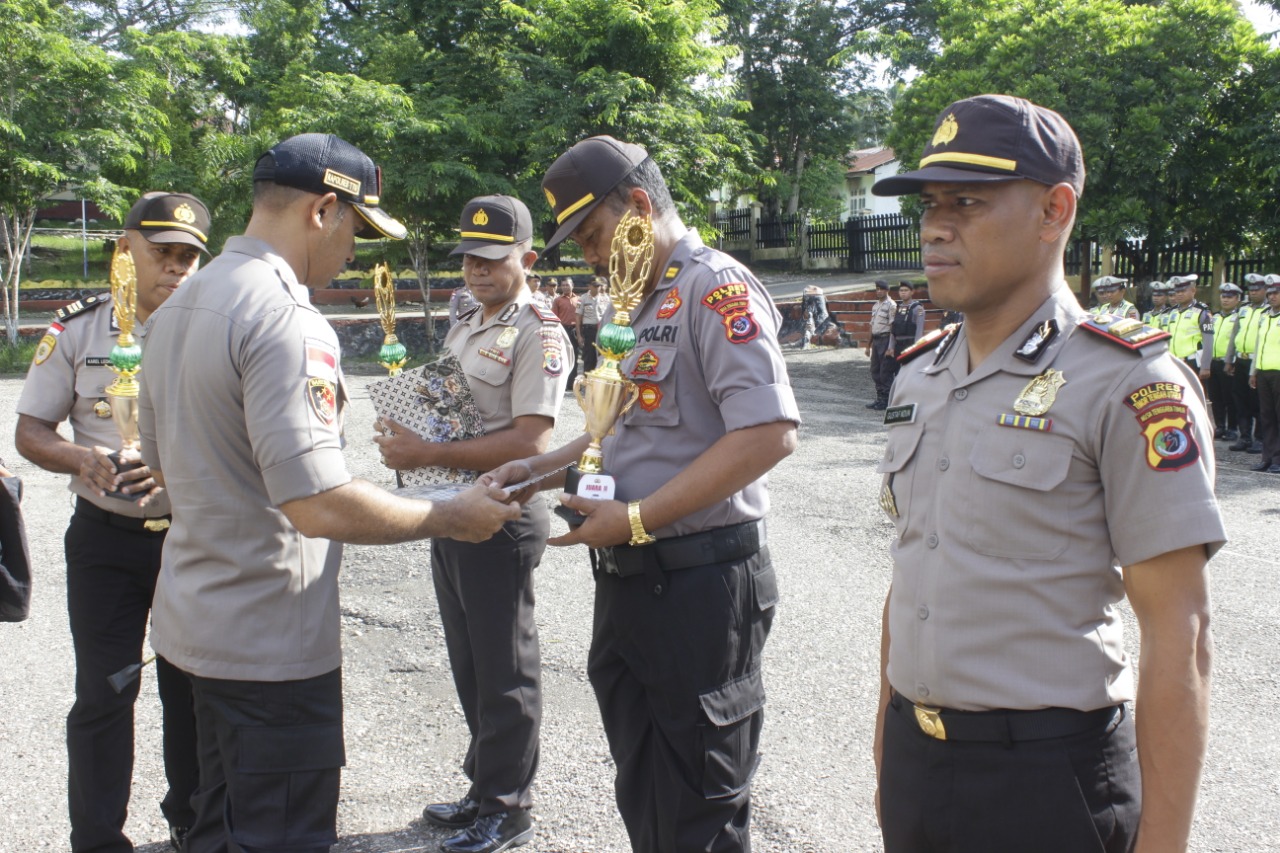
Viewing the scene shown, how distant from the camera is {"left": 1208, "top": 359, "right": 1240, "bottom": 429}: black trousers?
1299cm

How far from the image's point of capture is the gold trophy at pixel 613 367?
2.49 metres

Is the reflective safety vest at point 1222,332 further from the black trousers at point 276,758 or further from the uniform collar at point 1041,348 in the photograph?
the black trousers at point 276,758

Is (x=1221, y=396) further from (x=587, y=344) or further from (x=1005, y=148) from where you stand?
(x=1005, y=148)

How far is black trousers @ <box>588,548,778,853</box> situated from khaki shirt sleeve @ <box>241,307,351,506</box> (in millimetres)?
807

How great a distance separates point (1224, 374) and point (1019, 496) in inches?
511

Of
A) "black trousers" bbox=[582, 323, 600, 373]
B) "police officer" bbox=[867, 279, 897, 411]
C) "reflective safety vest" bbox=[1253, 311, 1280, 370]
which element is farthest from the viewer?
"black trousers" bbox=[582, 323, 600, 373]

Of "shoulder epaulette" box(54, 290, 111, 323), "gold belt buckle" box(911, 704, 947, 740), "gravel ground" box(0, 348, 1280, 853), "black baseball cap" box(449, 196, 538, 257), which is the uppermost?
"black baseball cap" box(449, 196, 538, 257)

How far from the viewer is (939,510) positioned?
6.36ft

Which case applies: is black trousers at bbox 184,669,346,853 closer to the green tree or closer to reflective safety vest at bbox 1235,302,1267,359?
reflective safety vest at bbox 1235,302,1267,359

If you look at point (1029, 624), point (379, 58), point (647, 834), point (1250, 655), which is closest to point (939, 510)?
point (1029, 624)

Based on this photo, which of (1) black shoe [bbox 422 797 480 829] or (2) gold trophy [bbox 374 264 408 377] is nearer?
(1) black shoe [bbox 422 797 480 829]

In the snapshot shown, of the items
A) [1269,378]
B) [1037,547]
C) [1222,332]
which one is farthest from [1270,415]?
[1037,547]

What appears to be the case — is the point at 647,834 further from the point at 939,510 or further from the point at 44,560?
the point at 44,560

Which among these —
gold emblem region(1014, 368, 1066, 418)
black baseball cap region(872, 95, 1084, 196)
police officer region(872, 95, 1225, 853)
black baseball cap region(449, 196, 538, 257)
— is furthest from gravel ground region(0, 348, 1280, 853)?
black baseball cap region(449, 196, 538, 257)
